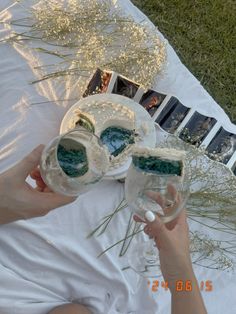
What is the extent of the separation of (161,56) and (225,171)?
0.34m

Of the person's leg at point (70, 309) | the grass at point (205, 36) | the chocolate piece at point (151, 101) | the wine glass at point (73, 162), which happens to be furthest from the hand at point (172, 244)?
the grass at point (205, 36)

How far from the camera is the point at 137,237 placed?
1167mm

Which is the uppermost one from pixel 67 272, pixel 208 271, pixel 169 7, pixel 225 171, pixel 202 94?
pixel 169 7

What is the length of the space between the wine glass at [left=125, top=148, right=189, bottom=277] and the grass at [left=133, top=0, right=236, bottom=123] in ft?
2.90

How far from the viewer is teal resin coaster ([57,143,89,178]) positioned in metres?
0.90

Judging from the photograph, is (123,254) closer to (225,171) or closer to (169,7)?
(225,171)

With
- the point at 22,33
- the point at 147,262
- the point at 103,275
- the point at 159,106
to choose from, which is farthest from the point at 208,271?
the point at 22,33

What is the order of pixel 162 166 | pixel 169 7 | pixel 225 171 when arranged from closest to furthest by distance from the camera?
pixel 162 166
pixel 225 171
pixel 169 7

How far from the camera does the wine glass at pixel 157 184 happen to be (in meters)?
0.86

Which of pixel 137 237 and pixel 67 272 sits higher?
pixel 137 237

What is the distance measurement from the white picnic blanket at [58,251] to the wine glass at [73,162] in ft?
0.74

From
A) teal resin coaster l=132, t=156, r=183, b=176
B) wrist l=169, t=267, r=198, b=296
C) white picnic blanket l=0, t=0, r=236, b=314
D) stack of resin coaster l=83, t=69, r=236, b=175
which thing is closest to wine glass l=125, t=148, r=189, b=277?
teal resin coaster l=132, t=156, r=183, b=176

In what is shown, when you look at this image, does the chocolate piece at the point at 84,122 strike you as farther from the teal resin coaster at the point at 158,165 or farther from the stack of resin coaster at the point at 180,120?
the teal resin coaster at the point at 158,165

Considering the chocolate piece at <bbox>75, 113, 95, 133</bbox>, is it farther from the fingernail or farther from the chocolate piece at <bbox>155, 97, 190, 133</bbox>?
the fingernail
